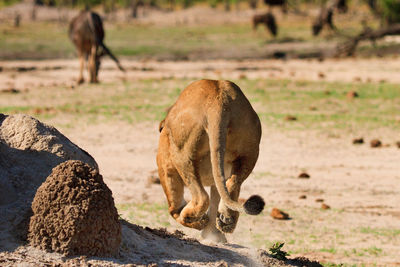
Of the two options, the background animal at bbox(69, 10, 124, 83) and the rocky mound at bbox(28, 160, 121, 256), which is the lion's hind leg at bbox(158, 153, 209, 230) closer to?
the rocky mound at bbox(28, 160, 121, 256)

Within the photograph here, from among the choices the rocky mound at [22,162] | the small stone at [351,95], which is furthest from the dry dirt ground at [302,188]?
the small stone at [351,95]

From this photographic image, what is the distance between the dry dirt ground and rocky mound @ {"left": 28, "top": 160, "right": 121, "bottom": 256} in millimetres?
199

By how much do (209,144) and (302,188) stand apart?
4.45 meters

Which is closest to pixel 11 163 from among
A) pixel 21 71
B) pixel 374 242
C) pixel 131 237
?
pixel 131 237

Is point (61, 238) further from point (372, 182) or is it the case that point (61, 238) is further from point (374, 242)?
point (372, 182)

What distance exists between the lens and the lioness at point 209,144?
5.28 metres

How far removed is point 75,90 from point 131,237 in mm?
13349

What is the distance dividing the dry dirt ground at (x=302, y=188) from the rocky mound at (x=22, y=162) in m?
0.28

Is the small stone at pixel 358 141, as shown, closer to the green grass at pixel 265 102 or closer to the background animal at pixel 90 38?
the green grass at pixel 265 102

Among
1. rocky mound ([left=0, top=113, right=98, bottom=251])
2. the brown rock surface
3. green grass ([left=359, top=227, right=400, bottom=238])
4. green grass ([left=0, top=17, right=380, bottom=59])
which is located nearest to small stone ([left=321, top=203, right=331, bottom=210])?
green grass ([left=359, top=227, right=400, bottom=238])

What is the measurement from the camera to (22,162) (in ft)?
18.1

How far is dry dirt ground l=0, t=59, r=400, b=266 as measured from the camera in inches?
284

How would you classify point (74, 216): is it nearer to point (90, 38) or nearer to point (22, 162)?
point (22, 162)

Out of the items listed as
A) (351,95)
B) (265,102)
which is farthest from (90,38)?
(351,95)
